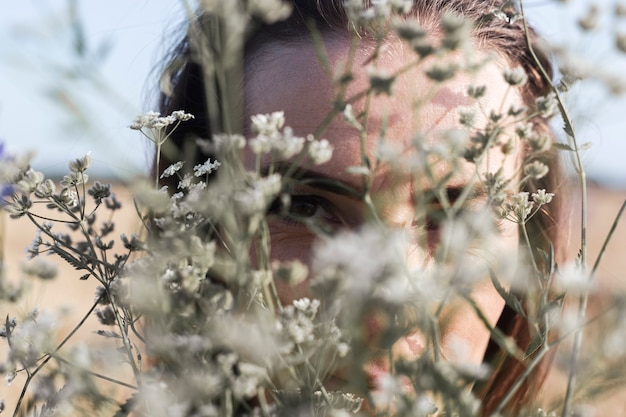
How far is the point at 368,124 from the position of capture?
41.2 inches

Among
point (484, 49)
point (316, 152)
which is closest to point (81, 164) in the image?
point (316, 152)

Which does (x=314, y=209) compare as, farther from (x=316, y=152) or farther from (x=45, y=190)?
(x=316, y=152)

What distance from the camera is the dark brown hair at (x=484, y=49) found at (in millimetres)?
1388

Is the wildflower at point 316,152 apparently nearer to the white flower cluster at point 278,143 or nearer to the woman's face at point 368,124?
the white flower cluster at point 278,143

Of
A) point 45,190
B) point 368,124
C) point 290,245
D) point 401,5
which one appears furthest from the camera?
point 290,245

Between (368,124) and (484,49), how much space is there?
0.49 metres

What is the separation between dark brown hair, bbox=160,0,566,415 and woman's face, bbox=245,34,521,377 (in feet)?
0.22

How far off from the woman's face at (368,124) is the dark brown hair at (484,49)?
0.07 m

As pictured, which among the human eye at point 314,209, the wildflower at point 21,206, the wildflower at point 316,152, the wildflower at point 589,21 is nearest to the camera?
the wildflower at point 316,152

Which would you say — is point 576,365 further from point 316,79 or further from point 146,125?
point 316,79

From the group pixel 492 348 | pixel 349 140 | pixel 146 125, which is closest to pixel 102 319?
pixel 146 125

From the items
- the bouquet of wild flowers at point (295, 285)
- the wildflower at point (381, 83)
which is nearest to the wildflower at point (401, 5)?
the bouquet of wild flowers at point (295, 285)

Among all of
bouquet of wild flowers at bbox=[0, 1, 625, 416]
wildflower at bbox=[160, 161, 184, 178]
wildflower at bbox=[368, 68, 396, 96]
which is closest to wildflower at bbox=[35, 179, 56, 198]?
bouquet of wild flowers at bbox=[0, 1, 625, 416]

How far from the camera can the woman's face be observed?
104cm
